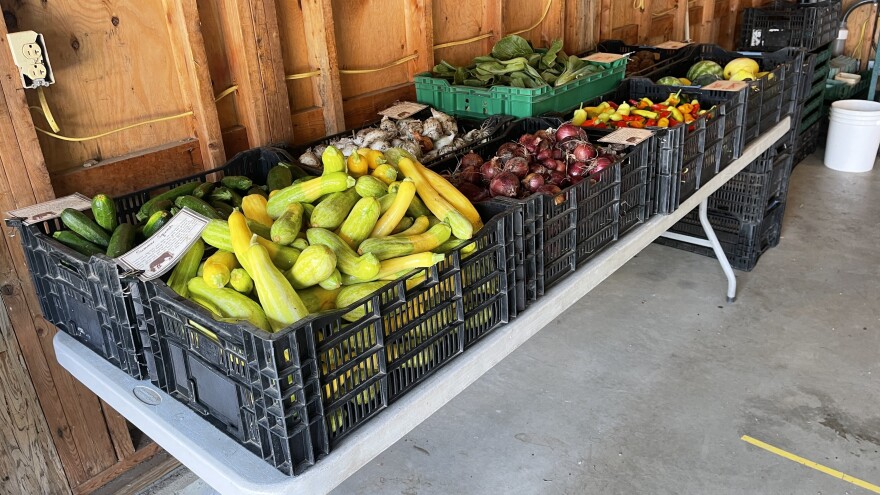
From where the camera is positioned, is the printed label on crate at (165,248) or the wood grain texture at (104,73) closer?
the printed label on crate at (165,248)

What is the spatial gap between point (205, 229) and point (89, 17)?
1006mm

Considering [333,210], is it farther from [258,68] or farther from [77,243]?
[258,68]

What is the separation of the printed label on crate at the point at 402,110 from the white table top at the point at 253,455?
1.15 metres

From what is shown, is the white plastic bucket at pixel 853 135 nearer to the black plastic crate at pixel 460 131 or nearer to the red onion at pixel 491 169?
the black plastic crate at pixel 460 131

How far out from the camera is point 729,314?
373 cm

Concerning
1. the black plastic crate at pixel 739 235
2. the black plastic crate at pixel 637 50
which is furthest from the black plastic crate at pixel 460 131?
the black plastic crate at pixel 739 235

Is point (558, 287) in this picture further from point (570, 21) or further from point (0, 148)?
point (570, 21)

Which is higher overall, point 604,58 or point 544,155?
point 604,58

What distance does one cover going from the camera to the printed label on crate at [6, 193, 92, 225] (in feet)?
5.90

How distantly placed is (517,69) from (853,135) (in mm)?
3840

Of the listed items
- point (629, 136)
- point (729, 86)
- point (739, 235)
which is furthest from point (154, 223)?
point (739, 235)

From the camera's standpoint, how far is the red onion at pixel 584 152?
7.28ft

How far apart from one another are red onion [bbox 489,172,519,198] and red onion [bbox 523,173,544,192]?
0.04 meters

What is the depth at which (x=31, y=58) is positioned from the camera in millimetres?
1900
